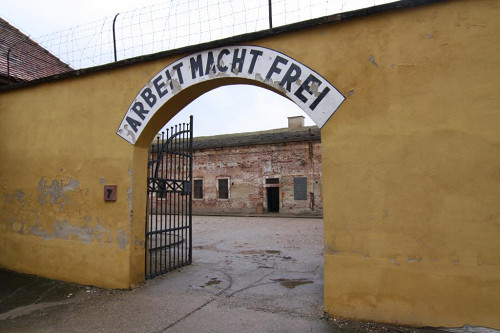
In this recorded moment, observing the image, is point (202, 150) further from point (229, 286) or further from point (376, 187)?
point (376, 187)

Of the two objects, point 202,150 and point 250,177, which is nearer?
point 250,177

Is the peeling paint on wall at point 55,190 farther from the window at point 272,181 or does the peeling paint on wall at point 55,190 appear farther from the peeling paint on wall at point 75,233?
the window at point 272,181

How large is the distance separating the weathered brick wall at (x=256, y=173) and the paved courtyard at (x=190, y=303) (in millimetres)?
14221

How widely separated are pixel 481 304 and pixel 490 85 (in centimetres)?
222

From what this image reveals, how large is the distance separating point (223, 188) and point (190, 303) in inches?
757

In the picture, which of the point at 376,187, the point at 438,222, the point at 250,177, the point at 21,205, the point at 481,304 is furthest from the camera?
the point at 250,177

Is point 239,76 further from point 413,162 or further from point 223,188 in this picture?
point 223,188

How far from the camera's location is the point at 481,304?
3.23 m

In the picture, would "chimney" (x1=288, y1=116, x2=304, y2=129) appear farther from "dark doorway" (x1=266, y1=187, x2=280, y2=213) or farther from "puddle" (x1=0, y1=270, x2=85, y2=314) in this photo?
"puddle" (x1=0, y1=270, x2=85, y2=314)

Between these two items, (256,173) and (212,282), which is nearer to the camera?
(212,282)

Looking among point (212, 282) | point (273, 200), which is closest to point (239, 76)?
point (212, 282)

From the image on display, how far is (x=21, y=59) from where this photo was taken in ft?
28.9

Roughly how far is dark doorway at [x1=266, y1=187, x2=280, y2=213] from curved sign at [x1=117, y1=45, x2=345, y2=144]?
1793 centimetres

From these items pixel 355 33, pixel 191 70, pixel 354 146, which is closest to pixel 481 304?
pixel 354 146
